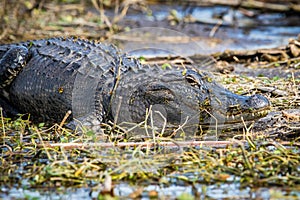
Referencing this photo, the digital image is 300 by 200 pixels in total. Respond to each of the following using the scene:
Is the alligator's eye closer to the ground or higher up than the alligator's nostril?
higher up

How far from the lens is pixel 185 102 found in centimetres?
533

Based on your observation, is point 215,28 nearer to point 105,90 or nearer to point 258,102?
point 105,90

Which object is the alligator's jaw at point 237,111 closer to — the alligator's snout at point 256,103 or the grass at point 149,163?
the alligator's snout at point 256,103

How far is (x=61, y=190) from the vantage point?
12.8 feet

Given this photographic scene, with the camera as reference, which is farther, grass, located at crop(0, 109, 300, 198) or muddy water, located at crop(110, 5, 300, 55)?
muddy water, located at crop(110, 5, 300, 55)

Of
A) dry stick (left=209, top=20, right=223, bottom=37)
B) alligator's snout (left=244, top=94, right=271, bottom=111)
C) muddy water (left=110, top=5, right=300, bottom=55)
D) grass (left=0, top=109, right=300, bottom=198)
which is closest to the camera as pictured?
grass (left=0, top=109, right=300, bottom=198)

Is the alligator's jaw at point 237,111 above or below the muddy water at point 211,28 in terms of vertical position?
below

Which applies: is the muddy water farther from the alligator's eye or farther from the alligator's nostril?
the alligator's nostril

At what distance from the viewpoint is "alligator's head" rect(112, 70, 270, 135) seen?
5285mm

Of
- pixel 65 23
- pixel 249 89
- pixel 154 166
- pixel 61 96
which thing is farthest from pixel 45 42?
pixel 65 23

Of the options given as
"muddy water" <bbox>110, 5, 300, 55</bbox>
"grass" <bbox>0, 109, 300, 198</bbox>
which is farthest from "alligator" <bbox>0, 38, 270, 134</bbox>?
"muddy water" <bbox>110, 5, 300, 55</bbox>

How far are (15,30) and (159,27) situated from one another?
3.14 m

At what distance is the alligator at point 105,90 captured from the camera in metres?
5.31

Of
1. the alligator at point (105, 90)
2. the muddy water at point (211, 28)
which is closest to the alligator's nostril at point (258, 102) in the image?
the alligator at point (105, 90)
